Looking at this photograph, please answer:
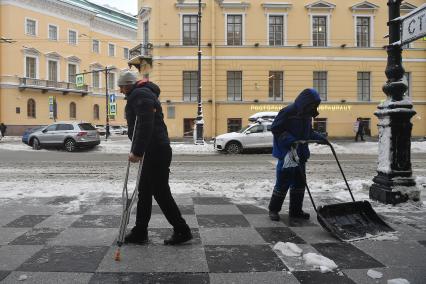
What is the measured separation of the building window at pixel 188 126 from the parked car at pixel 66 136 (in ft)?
25.8

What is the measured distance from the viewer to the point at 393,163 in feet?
22.1

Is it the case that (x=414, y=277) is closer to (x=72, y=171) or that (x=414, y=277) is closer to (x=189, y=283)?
(x=189, y=283)

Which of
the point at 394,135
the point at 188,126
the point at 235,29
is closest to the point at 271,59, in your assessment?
the point at 235,29

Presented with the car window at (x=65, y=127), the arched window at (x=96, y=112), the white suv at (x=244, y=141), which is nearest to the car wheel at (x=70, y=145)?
the car window at (x=65, y=127)

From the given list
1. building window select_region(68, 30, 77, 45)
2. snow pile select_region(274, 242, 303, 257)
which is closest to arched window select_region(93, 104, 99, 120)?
building window select_region(68, 30, 77, 45)

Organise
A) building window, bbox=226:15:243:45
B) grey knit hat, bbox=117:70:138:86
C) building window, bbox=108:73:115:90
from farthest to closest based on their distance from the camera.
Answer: building window, bbox=108:73:115:90 < building window, bbox=226:15:243:45 < grey knit hat, bbox=117:70:138:86

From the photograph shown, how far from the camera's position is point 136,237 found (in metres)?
4.64

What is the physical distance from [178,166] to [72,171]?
10.9 ft

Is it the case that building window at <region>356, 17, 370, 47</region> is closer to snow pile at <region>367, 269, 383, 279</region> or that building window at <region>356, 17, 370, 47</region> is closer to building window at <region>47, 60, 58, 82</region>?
snow pile at <region>367, 269, 383, 279</region>

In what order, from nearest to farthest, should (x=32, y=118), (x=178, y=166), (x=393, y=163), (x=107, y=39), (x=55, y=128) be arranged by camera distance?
(x=393, y=163) → (x=178, y=166) → (x=55, y=128) → (x=32, y=118) → (x=107, y=39)

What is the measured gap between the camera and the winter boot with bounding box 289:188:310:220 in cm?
572

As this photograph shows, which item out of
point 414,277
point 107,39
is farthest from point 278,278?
point 107,39

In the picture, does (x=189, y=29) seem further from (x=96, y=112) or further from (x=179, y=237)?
(x=96, y=112)

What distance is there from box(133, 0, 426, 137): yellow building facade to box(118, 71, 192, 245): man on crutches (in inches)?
995
